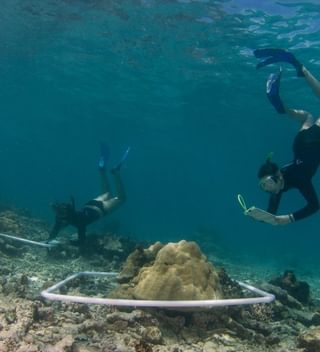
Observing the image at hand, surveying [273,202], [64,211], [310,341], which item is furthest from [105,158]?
[310,341]

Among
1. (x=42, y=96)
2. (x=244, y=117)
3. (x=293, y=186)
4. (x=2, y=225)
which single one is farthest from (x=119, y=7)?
(x=42, y=96)

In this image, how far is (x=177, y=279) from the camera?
634 centimetres

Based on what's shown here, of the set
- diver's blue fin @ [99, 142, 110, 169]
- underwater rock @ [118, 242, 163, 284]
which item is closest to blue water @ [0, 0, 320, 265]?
diver's blue fin @ [99, 142, 110, 169]

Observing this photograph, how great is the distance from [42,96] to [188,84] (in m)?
21.1

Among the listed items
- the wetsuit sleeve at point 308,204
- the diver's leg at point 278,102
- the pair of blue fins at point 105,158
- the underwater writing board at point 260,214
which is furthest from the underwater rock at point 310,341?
the pair of blue fins at point 105,158

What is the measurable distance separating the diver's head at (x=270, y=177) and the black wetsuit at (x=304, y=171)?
37cm

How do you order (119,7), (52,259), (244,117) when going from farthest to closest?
(244,117)
(119,7)
(52,259)

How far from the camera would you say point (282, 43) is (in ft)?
74.9

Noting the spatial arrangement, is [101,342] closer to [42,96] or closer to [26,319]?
[26,319]

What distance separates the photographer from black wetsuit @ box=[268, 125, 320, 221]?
7895mm

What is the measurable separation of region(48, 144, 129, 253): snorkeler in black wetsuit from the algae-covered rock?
19.7 feet

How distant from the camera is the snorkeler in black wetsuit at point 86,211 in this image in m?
12.6

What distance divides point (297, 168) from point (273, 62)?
2.97m

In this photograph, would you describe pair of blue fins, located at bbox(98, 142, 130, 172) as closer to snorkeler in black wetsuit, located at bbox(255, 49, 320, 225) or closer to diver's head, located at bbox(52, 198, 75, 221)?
diver's head, located at bbox(52, 198, 75, 221)
